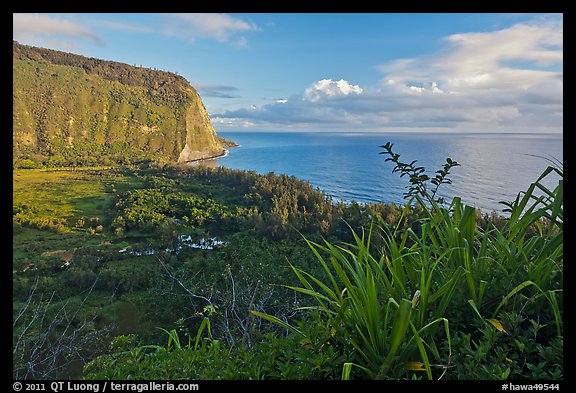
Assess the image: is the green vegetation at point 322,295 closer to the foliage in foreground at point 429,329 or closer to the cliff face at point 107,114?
the foliage in foreground at point 429,329

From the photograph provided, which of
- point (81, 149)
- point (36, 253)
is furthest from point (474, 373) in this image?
point (81, 149)

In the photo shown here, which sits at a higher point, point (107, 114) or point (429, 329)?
point (107, 114)

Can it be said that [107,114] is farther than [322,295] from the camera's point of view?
Yes

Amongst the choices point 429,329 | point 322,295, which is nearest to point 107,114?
point 322,295

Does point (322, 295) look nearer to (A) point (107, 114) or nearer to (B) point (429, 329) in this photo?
(B) point (429, 329)

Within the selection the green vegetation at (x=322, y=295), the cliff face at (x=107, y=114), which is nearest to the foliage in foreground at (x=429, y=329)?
the green vegetation at (x=322, y=295)
